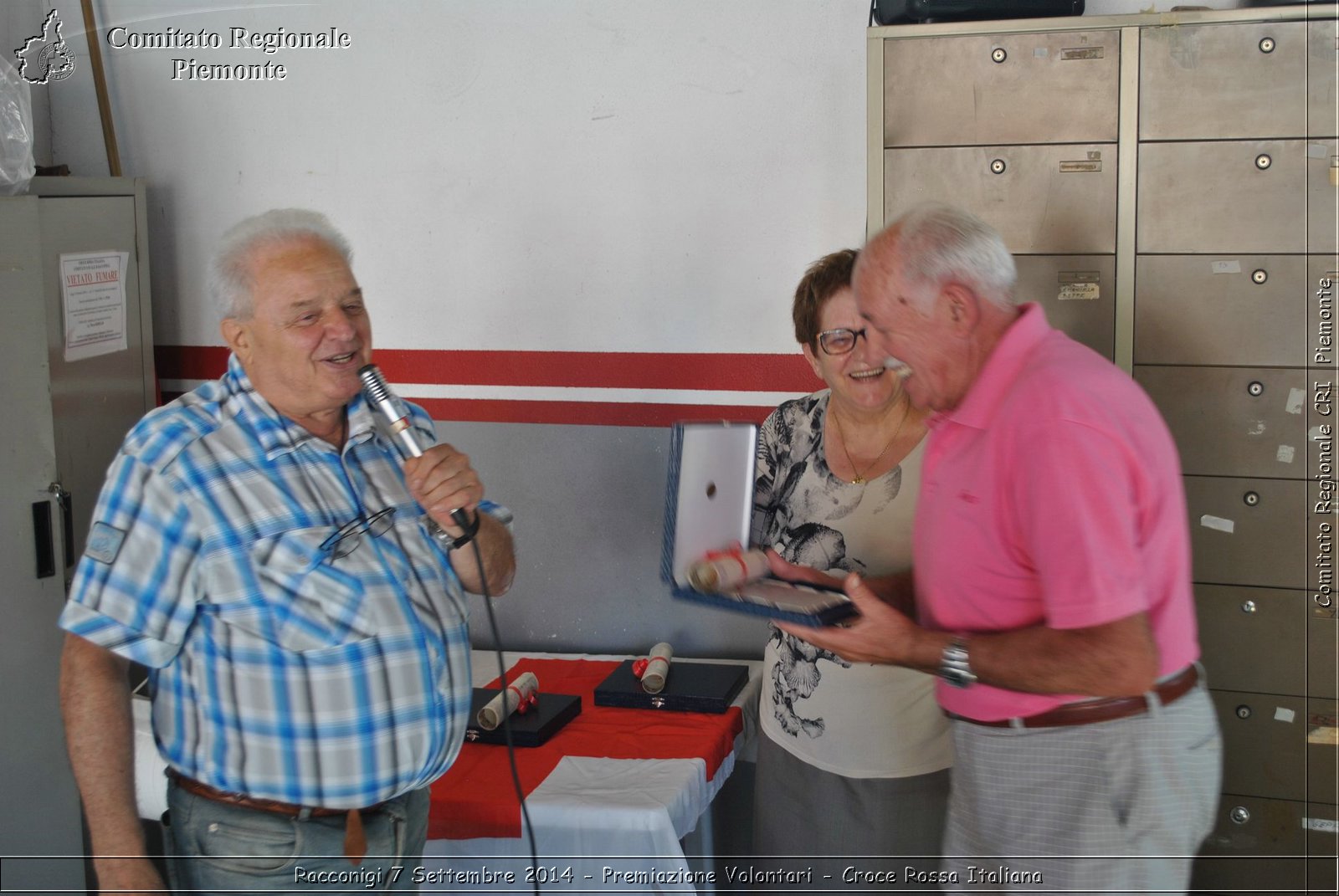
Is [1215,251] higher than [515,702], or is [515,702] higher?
[1215,251]

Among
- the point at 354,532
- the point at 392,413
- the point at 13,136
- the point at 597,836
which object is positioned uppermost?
the point at 13,136

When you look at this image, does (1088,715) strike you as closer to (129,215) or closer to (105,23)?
(129,215)

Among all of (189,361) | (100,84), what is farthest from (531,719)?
(100,84)

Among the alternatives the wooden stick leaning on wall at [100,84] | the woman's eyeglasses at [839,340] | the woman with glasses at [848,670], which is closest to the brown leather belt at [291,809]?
the woman with glasses at [848,670]

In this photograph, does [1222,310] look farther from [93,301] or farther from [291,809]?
[93,301]

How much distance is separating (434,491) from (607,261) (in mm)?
1710

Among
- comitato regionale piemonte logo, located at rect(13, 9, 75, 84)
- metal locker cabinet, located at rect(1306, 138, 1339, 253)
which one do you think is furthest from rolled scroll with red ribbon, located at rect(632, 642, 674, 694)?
comitato regionale piemonte logo, located at rect(13, 9, 75, 84)

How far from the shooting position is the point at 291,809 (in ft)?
5.29

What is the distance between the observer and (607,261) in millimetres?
3174

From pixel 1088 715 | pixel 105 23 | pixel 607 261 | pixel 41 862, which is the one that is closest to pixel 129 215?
pixel 105 23

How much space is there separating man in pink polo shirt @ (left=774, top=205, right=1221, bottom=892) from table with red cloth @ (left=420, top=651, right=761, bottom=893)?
75 centimetres

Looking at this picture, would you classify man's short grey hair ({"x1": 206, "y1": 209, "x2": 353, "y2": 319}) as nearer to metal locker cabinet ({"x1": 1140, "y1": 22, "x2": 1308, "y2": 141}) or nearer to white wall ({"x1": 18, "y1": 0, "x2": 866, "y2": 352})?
Answer: white wall ({"x1": 18, "y1": 0, "x2": 866, "y2": 352})

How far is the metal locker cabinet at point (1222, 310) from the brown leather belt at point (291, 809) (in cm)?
195

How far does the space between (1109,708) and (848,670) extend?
26.8 inches
